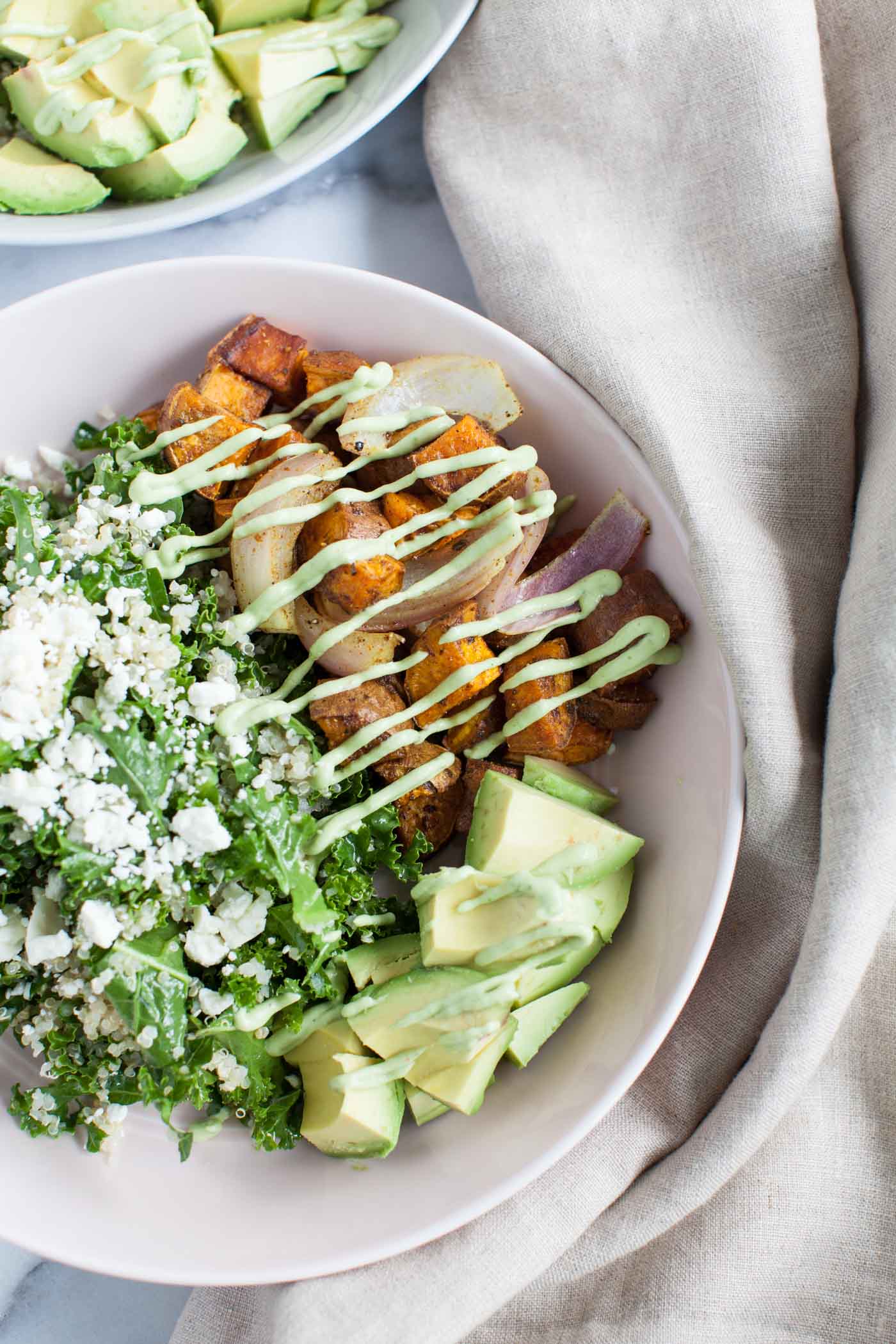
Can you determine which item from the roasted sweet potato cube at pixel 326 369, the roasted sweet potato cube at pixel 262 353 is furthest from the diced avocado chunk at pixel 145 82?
the roasted sweet potato cube at pixel 326 369

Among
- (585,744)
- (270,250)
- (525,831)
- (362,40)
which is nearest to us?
(525,831)

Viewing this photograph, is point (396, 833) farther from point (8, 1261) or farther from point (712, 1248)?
point (8, 1261)

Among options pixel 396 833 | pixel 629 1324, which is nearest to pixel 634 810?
pixel 396 833

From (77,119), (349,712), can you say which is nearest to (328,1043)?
(349,712)

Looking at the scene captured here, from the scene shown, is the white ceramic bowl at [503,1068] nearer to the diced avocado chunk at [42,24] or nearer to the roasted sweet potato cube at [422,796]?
the roasted sweet potato cube at [422,796]

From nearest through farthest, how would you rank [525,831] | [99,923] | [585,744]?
1. [99,923]
2. [525,831]
3. [585,744]

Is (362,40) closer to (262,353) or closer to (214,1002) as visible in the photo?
(262,353)

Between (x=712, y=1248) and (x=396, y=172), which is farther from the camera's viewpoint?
(x=396, y=172)

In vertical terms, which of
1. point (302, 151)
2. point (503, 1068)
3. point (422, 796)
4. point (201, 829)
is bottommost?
point (503, 1068)
